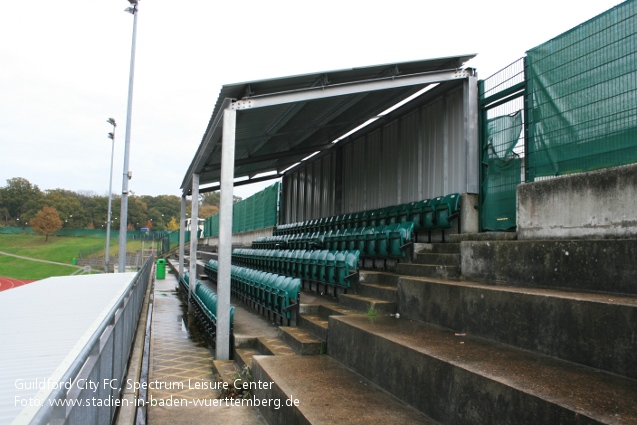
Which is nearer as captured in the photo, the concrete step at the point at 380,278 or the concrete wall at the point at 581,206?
the concrete wall at the point at 581,206

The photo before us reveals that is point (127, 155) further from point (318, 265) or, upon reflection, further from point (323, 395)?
point (323, 395)

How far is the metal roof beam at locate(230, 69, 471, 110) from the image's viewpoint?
21.7 feet

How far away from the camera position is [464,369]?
293 centimetres

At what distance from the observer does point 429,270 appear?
5.84 metres

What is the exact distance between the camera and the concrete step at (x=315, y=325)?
17.6ft

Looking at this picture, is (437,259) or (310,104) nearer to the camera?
(437,259)

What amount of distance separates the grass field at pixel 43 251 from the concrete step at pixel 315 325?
122 ft

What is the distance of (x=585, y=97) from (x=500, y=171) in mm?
1944

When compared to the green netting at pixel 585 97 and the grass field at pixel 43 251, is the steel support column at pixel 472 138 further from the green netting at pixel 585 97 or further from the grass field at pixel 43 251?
the grass field at pixel 43 251

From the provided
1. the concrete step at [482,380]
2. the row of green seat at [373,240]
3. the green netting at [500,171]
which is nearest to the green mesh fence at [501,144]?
the green netting at [500,171]

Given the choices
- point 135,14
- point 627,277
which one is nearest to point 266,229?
point 135,14

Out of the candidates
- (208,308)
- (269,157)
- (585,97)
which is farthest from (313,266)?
(585,97)

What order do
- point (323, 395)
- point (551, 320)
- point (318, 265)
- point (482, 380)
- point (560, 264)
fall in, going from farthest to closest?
point (318, 265), point (560, 264), point (323, 395), point (551, 320), point (482, 380)

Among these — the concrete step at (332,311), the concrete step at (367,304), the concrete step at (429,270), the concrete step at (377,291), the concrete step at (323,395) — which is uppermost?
the concrete step at (429,270)
